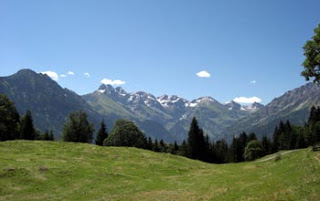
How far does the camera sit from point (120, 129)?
139375 mm

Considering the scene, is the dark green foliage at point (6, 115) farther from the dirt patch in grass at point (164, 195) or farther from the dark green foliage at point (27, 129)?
the dirt patch in grass at point (164, 195)

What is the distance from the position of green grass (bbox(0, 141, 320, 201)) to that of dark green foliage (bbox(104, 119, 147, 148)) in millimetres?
68170

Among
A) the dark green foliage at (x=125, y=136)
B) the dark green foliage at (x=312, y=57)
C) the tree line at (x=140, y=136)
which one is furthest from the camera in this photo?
the dark green foliage at (x=125, y=136)

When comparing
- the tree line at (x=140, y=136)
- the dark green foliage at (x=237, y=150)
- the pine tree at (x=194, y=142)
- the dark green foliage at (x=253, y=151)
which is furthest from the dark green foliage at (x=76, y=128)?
the dark green foliage at (x=237, y=150)

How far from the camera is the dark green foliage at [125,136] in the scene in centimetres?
13738

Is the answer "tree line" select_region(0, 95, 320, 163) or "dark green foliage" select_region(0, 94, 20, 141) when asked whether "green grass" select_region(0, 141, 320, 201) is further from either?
"tree line" select_region(0, 95, 320, 163)

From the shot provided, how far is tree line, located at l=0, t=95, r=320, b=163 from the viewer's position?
122 metres

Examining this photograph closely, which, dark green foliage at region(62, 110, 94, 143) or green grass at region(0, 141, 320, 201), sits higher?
dark green foliage at region(62, 110, 94, 143)

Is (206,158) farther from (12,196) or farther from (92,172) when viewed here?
(12,196)

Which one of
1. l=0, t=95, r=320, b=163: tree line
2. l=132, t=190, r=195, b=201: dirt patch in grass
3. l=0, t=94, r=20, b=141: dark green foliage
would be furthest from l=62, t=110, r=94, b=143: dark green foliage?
l=132, t=190, r=195, b=201: dirt patch in grass

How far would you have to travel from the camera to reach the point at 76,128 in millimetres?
125500

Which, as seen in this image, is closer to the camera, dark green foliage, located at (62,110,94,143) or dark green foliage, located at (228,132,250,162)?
dark green foliage, located at (62,110,94,143)

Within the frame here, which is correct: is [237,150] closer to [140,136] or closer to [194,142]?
[194,142]

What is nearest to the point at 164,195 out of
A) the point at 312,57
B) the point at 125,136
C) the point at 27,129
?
the point at 312,57
